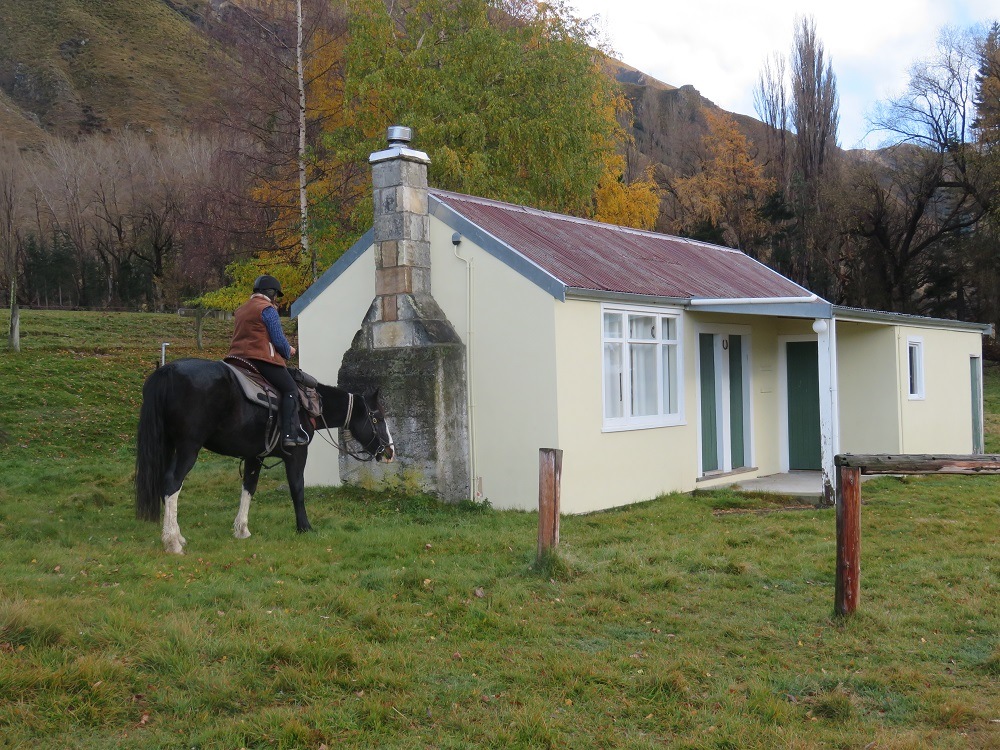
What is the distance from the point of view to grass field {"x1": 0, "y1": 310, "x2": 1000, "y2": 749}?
4844 millimetres

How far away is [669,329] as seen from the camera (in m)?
13.8

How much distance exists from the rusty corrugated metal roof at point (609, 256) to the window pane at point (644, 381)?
2.68ft

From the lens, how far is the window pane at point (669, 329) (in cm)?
1365

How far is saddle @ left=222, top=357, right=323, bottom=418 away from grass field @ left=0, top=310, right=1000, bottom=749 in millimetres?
1365

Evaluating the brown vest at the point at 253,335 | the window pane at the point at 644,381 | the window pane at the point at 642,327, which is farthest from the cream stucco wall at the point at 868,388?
the brown vest at the point at 253,335

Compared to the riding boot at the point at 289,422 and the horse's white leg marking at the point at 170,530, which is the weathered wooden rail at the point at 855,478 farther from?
the horse's white leg marking at the point at 170,530

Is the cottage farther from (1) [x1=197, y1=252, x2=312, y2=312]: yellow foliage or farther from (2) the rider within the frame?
(1) [x1=197, y1=252, x2=312, y2=312]: yellow foliage

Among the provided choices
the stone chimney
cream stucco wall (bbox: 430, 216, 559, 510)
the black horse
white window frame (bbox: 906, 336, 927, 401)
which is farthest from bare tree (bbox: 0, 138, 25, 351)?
white window frame (bbox: 906, 336, 927, 401)

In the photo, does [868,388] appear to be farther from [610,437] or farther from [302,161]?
[302,161]

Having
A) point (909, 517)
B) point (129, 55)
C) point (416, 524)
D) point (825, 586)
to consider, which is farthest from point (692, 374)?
point (129, 55)

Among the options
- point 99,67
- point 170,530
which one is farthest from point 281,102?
point 99,67

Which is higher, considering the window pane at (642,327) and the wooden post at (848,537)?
the window pane at (642,327)

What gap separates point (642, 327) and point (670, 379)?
1045mm

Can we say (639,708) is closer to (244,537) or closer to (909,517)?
(244,537)
